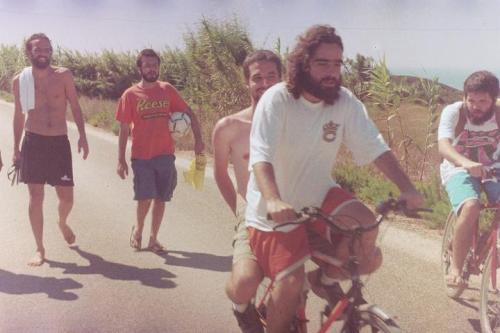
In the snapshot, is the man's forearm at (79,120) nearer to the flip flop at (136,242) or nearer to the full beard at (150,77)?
the full beard at (150,77)

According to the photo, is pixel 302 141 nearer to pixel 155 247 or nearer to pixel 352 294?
pixel 352 294

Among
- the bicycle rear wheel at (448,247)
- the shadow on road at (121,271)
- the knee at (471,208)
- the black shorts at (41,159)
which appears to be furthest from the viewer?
the black shorts at (41,159)

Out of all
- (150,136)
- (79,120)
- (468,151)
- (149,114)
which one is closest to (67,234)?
(79,120)

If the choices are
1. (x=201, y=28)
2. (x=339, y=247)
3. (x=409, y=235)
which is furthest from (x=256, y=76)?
(x=201, y=28)

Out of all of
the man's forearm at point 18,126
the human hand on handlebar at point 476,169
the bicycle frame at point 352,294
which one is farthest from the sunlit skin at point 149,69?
the bicycle frame at point 352,294

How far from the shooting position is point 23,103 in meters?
5.28

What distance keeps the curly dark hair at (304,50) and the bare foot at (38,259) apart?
332 centimetres

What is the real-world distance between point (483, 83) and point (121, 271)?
2.96 meters

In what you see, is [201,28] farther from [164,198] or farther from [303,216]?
[303,216]

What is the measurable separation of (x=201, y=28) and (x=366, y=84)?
132 inches

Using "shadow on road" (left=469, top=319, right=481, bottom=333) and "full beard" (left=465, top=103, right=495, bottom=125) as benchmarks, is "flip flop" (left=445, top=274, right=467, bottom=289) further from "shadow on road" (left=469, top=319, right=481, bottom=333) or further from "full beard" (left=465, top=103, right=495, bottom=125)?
"full beard" (left=465, top=103, right=495, bottom=125)

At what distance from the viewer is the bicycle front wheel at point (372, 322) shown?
99.0 inches

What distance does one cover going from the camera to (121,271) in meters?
5.24

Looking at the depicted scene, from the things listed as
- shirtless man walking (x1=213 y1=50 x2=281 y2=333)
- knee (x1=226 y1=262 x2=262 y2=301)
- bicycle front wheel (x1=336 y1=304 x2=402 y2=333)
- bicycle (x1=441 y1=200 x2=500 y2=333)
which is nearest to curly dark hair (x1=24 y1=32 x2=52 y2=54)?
shirtless man walking (x1=213 y1=50 x2=281 y2=333)
